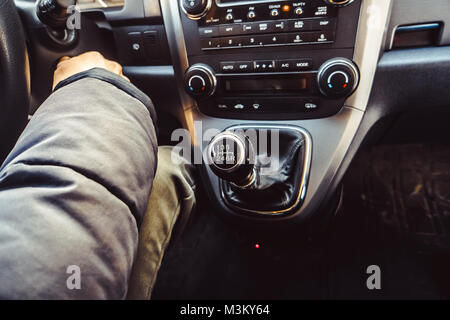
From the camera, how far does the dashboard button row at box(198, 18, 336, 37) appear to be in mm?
632

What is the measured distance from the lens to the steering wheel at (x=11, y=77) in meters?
0.61

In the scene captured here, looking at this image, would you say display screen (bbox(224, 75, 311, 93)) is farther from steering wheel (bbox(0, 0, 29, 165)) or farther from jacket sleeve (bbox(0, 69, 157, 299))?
steering wheel (bbox(0, 0, 29, 165))

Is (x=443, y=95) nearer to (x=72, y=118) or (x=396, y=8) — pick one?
(x=396, y=8)

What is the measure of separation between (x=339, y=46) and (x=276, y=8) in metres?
0.14

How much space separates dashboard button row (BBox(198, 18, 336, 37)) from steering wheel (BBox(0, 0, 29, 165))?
0.36 metres

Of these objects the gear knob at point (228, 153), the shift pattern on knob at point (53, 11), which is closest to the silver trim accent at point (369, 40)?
the gear knob at point (228, 153)

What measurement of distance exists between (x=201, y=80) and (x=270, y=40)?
0.18m

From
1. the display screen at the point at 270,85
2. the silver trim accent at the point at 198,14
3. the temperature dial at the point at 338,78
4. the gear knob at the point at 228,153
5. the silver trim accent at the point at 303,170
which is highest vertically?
the silver trim accent at the point at 198,14

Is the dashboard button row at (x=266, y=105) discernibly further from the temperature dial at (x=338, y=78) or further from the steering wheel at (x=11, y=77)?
the steering wheel at (x=11, y=77)

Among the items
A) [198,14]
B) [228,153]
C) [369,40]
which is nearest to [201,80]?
[198,14]

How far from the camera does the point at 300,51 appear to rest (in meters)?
0.67

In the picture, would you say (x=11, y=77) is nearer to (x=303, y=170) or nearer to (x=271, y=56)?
(x=271, y=56)

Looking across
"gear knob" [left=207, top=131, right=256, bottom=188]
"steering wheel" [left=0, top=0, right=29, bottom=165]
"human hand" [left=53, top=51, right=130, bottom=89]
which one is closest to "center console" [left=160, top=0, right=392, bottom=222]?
"gear knob" [left=207, top=131, right=256, bottom=188]
